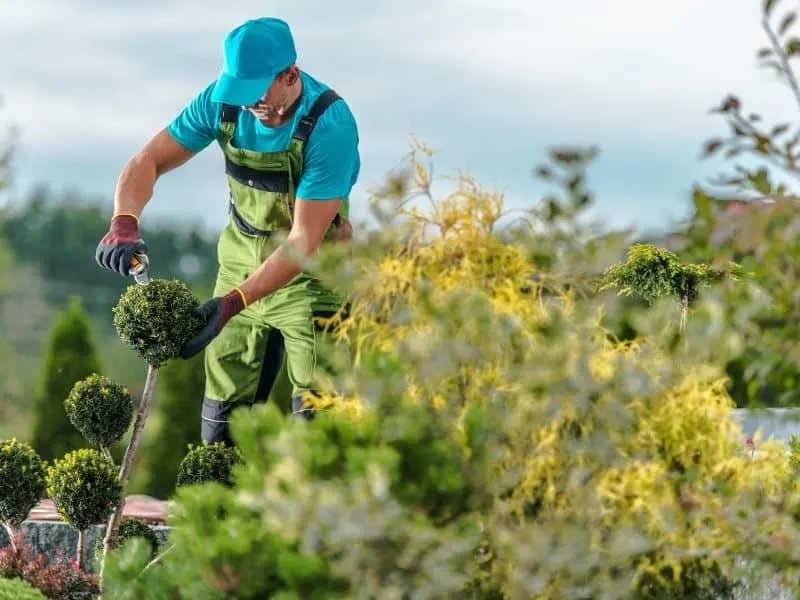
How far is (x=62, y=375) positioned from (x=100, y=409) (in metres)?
5.80

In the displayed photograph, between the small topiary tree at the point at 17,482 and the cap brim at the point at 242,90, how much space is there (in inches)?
77.3

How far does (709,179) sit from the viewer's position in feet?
11.7

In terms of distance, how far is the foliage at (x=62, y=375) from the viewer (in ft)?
36.6

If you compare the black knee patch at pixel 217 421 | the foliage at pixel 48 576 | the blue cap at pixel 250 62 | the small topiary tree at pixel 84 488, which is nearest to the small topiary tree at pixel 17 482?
the foliage at pixel 48 576

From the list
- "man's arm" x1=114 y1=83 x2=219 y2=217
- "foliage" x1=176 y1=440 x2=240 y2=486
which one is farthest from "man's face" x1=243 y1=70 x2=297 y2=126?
"foliage" x1=176 y1=440 x2=240 y2=486

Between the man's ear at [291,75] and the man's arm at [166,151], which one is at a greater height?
the man's ear at [291,75]

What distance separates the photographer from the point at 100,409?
577 cm

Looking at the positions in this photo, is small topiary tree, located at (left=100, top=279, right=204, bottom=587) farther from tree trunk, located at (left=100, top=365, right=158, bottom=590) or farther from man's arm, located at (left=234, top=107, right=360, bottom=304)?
man's arm, located at (left=234, top=107, right=360, bottom=304)

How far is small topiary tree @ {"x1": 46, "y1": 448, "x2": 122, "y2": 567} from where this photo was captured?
5621mm

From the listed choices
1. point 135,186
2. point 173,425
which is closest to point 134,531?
point 135,186

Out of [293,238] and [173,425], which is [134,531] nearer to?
[293,238]

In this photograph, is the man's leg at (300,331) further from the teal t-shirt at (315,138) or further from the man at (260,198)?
the teal t-shirt at (315,138)

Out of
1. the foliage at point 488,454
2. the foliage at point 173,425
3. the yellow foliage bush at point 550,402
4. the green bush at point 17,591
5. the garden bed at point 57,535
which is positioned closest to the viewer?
the foliage at point 488,454

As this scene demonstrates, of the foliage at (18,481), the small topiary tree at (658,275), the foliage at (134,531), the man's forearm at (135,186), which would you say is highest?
the man's forearm at (135,186)
